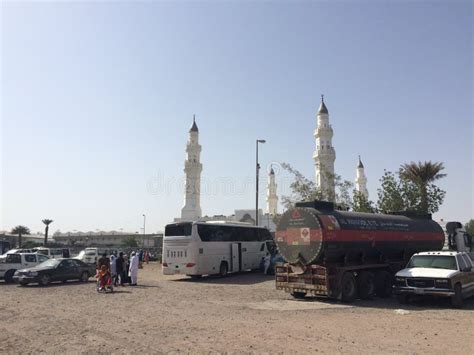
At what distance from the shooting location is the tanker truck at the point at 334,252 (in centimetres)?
1594

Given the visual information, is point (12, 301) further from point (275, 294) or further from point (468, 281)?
point (468, 281)

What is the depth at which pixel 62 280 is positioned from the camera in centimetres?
2333

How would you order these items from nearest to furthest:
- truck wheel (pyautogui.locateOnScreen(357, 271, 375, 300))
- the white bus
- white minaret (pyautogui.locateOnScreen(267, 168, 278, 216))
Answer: truck wheel (pyautogui.locateOnScreen(357, 271, 375, 300))
the white bus
white minaret (pyautogui.locateOnScreen(267, 168, 278, 216))

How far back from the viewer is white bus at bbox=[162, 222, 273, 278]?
24.5 m

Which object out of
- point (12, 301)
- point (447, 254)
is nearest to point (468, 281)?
point (447, 254)

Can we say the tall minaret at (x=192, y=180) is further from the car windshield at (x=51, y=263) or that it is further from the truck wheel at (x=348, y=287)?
the truck wheel at (x=348, y=287)

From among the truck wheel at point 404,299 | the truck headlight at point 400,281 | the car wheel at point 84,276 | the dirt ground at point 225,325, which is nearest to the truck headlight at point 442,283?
the dirt ground at point 225,325

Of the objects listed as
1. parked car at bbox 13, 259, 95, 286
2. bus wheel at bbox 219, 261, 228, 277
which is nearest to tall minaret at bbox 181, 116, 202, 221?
bus wheel at bbox 219, 261, 228, 277

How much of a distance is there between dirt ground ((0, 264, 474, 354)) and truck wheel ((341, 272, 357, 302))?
1.03 feet

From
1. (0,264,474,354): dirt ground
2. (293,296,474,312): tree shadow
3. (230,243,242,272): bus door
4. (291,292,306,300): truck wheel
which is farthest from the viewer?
(230,243,242,272): bus door

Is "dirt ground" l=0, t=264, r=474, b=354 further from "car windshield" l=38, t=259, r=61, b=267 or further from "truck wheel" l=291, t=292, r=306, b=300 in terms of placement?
"car windshield" l=38, t=259, r=61, b=267

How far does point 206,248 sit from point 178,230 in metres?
1.83

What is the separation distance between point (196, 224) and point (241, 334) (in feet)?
49.1

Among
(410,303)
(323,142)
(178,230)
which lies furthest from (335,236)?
(323,142)
